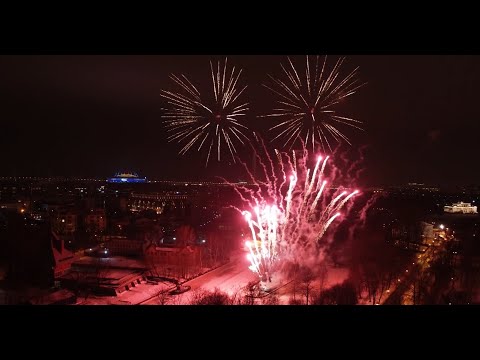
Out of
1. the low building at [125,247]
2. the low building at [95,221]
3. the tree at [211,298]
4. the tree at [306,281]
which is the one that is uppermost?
the low building at [95,221]

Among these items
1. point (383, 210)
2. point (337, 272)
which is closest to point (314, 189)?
point (337, 272)

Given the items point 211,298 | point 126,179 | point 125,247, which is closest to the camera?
point 211,298

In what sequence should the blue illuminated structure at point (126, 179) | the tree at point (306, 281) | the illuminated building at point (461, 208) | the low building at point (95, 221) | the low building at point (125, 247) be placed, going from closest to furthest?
the tree at point (306, 281)
the low building at point (125, 247)
the low building at point (95, 221)
the illuminated building at point (461, 208)
the blue illuminated structure at point (126, 179)

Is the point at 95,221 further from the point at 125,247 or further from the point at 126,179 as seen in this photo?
the point at 126,179

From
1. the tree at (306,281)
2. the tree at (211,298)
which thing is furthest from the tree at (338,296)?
the tree at (211,298)

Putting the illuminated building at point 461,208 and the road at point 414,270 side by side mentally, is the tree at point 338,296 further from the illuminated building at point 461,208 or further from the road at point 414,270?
the illuminated building at point 461,208

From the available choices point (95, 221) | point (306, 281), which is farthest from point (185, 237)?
point (306, 281)
